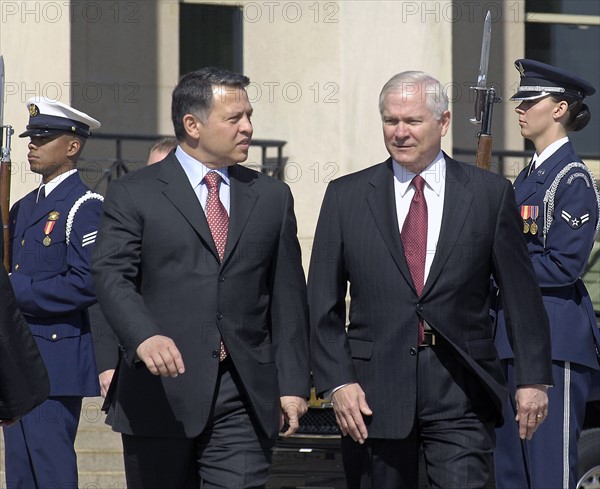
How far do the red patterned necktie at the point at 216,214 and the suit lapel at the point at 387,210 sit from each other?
0.52 meters

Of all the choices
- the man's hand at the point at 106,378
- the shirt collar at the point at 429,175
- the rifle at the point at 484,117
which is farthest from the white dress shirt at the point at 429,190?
the rifle at the point at 484,117

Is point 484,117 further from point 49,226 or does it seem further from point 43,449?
point 43,449

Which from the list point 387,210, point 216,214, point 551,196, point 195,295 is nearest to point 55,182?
point 216,214

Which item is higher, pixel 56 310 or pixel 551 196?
pixel 551 196

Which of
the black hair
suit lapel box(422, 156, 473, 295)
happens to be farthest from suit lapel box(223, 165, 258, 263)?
suit lapel box(422, 156, 473, 295)

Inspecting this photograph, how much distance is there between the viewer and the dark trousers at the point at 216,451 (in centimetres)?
533

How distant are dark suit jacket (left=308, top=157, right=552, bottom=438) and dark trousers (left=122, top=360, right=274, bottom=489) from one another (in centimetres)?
30

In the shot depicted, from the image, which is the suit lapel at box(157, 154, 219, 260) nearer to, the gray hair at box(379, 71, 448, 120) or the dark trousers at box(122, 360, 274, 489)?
the dark trousers at box(122, 360, 274, 489)

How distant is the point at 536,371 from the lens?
5.53 meters

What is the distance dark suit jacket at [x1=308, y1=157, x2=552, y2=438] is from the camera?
5.45 meters

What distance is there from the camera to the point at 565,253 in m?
6.61

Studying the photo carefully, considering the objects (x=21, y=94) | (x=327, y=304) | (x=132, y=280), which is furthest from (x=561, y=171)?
(x=21, y=94)

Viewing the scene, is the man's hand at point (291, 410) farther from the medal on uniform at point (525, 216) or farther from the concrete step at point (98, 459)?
the concrete step at point (98, 459)

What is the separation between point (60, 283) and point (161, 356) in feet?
6.11
